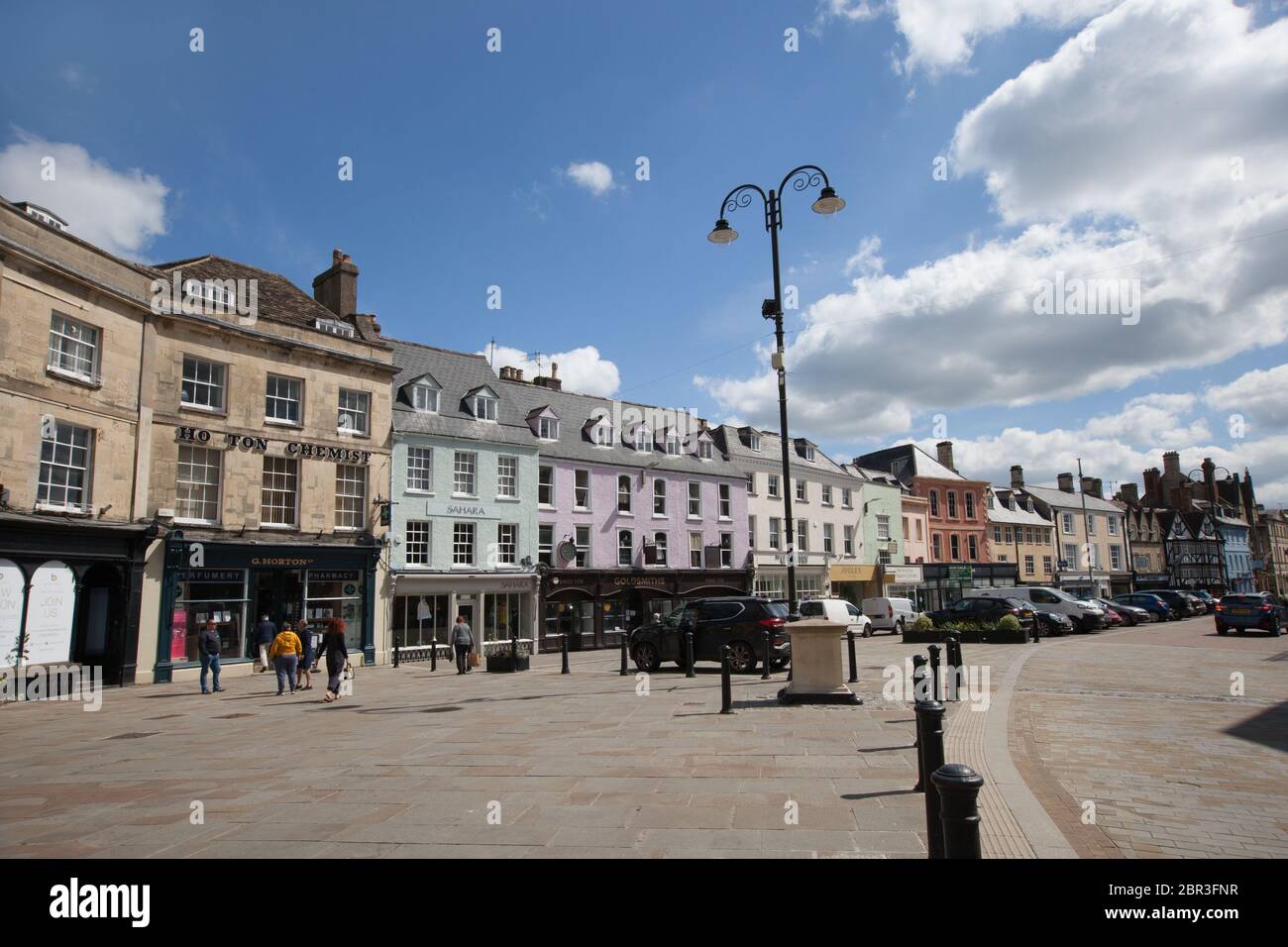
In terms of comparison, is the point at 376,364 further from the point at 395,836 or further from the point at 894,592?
the point at 894,592

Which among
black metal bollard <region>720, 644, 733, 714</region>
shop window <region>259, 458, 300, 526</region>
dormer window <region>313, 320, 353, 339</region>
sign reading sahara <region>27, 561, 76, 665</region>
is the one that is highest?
dormer window <region>313, 320, 353, 339</region>

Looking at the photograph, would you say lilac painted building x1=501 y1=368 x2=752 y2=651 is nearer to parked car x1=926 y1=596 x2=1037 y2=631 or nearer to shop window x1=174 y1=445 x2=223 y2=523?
shop window x1=174 y1=445 x2=223 y2=523

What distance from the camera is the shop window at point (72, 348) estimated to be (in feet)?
60.0

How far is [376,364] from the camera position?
26.4 m

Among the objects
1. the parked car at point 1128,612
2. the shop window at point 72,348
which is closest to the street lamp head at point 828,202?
the shop window at point 72,348

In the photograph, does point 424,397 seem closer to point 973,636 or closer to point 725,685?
point 973,636

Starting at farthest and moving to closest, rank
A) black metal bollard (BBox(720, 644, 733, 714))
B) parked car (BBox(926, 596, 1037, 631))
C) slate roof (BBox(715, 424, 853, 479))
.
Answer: slate roof (BBox(715, 424, 853, 479)) < parked car (BBox(926, 596, 1037, 631)) < black metal bollard (BBox(720, 644, 733, 714))

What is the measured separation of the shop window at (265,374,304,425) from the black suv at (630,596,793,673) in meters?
13.2

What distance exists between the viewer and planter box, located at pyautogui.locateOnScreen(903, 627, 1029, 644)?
24.2 metres

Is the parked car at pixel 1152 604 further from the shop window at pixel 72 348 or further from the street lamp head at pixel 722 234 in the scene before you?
the shop window at pixel 72 348

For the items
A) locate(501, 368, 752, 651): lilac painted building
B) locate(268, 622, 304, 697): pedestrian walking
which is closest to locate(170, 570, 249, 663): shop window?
locate(268, 622, 304, 697): pedestrian walking

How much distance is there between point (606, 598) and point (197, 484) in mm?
17117
